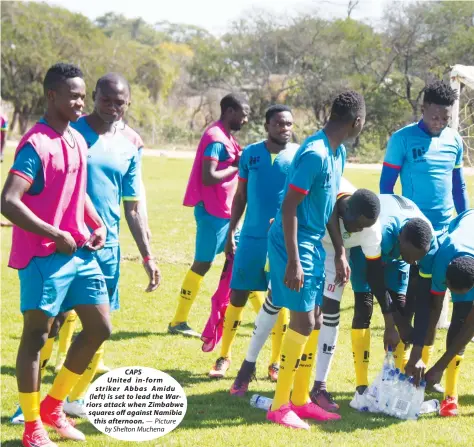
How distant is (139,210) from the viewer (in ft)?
19.0

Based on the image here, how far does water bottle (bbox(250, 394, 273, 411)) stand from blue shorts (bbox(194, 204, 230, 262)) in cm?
222

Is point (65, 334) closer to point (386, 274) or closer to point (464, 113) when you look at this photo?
point (386, 274)

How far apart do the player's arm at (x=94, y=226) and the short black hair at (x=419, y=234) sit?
2000mm

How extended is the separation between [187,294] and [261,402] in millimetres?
2408

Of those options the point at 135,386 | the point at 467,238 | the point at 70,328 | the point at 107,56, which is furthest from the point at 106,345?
the point at 107,56

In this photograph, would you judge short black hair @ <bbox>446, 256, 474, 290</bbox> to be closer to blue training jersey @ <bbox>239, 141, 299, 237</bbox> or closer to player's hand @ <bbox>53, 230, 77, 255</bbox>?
blue training jersey @ <bbox>239, 141, 299, 237</bbox>

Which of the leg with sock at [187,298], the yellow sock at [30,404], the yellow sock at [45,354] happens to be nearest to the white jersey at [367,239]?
the yellow sock at [45,354]

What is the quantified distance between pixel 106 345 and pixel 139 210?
2.17 meters

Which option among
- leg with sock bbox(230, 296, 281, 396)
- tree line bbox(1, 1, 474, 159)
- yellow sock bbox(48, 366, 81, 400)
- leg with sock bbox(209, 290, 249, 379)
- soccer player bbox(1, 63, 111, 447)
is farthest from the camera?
tree line bbox(1, 1, 474, 159)

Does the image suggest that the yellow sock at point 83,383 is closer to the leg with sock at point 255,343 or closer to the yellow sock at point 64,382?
the yellow sock at point 64,382

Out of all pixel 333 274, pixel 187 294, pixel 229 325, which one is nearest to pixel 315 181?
pixel 333 274

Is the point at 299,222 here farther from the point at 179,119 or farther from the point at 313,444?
the point at 179,119

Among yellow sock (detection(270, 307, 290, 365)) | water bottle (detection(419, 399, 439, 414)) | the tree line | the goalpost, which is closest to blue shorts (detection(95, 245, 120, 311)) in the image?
yellow sock (detection(270, 307, 290, 365))

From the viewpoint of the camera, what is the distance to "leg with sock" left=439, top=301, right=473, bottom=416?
5633 mm
